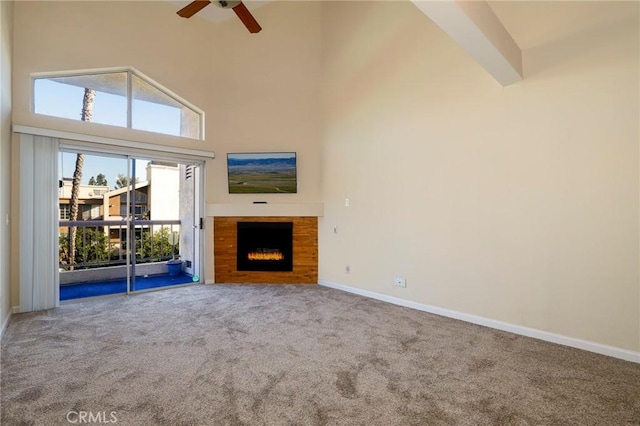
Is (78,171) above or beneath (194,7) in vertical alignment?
beneath

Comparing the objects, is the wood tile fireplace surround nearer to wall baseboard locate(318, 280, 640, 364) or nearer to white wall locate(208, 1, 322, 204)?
white wall locate(208, 1, 322, 204)

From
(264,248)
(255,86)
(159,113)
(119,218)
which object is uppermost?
(255,86)

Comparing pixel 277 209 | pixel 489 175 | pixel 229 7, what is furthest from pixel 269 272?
pixel 229 7

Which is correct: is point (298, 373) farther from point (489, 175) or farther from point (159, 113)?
point (159, 113)

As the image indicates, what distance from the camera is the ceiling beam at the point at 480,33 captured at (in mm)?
2048

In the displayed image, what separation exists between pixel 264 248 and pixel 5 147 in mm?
3485

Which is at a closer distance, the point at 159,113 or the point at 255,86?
the point at 159,113

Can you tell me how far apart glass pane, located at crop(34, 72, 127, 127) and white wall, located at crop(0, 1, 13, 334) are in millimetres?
435

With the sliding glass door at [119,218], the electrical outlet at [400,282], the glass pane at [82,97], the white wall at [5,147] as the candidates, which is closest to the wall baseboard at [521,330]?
the electrical outlet at [400,282]

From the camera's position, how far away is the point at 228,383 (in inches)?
86.0

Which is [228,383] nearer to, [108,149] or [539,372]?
[539,372]

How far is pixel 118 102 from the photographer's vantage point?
4.70 m

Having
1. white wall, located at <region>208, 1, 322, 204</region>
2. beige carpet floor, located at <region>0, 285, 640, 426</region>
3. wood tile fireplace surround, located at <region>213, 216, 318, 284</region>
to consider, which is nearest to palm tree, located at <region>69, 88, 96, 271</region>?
beige carpet floor, located at <region>0, 285, 640, 426</region>

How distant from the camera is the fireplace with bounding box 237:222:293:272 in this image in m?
5.48
